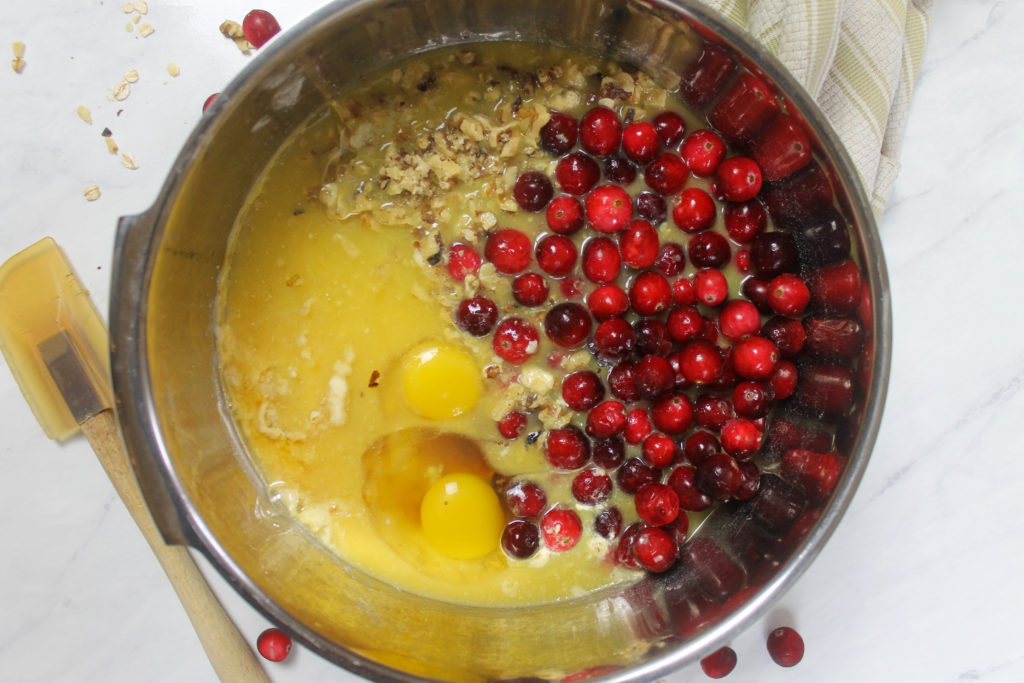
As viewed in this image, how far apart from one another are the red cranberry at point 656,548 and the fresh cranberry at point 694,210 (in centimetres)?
81

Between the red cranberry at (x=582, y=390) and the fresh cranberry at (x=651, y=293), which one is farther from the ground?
the fresh cranberry at (x=651, y=293)

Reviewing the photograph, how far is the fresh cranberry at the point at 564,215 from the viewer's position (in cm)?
183

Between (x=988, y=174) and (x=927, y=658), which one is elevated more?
(x=988, y=174)

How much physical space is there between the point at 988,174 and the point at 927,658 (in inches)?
55.6

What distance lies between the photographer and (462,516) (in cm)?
186

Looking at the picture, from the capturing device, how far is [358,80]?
75.3 inches

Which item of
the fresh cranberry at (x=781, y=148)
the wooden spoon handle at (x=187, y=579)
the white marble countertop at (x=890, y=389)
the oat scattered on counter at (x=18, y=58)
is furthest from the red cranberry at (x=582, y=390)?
the oat scattered on counter at (x=18, y=58)

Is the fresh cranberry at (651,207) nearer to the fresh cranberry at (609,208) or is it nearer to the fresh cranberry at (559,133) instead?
the fresh cranberry at (609,208)

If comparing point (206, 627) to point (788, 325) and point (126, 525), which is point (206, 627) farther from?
point (788, 325)

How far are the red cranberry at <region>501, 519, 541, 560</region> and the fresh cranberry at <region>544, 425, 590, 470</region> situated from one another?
0.19 m

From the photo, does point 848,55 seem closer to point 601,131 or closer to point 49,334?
point 601,131

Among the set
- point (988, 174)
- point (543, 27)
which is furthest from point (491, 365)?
point (988, 174)

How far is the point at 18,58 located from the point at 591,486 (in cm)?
197

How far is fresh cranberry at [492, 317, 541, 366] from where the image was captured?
6.08 feet
